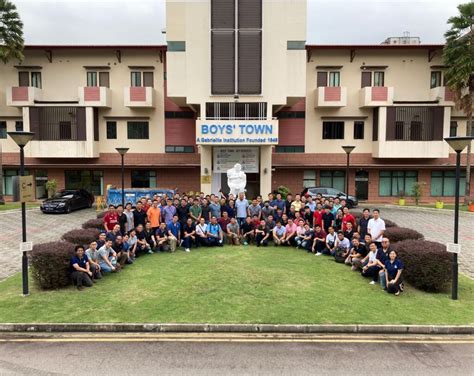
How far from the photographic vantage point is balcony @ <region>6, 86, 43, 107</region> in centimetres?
3158

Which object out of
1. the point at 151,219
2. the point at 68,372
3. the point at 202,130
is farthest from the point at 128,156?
the point at 68,372

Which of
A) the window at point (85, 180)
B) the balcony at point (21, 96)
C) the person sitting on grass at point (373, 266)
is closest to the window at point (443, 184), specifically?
the person sitting on grass at point (373, 266)

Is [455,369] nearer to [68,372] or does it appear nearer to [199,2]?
[68,372]

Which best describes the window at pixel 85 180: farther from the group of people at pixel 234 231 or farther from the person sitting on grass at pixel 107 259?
the person sitting on grass at pixel 107 259

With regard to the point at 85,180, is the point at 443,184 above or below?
below

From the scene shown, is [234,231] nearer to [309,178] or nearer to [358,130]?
[309,178]

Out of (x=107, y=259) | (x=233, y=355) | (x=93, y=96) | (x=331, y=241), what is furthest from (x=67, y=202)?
(x=233, y=355)

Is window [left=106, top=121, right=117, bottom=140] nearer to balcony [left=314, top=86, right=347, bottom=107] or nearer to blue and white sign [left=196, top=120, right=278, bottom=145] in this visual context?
blue and white sign [left=196, top=120, right=278, bottom=145]

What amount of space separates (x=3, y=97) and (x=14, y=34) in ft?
19.7

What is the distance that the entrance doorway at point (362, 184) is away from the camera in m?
34.0

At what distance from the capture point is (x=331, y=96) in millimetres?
32062

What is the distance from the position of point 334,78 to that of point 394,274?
26.9 metres

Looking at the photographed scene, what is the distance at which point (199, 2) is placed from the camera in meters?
26.7

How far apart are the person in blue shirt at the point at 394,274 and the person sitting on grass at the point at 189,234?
7.14 metres
